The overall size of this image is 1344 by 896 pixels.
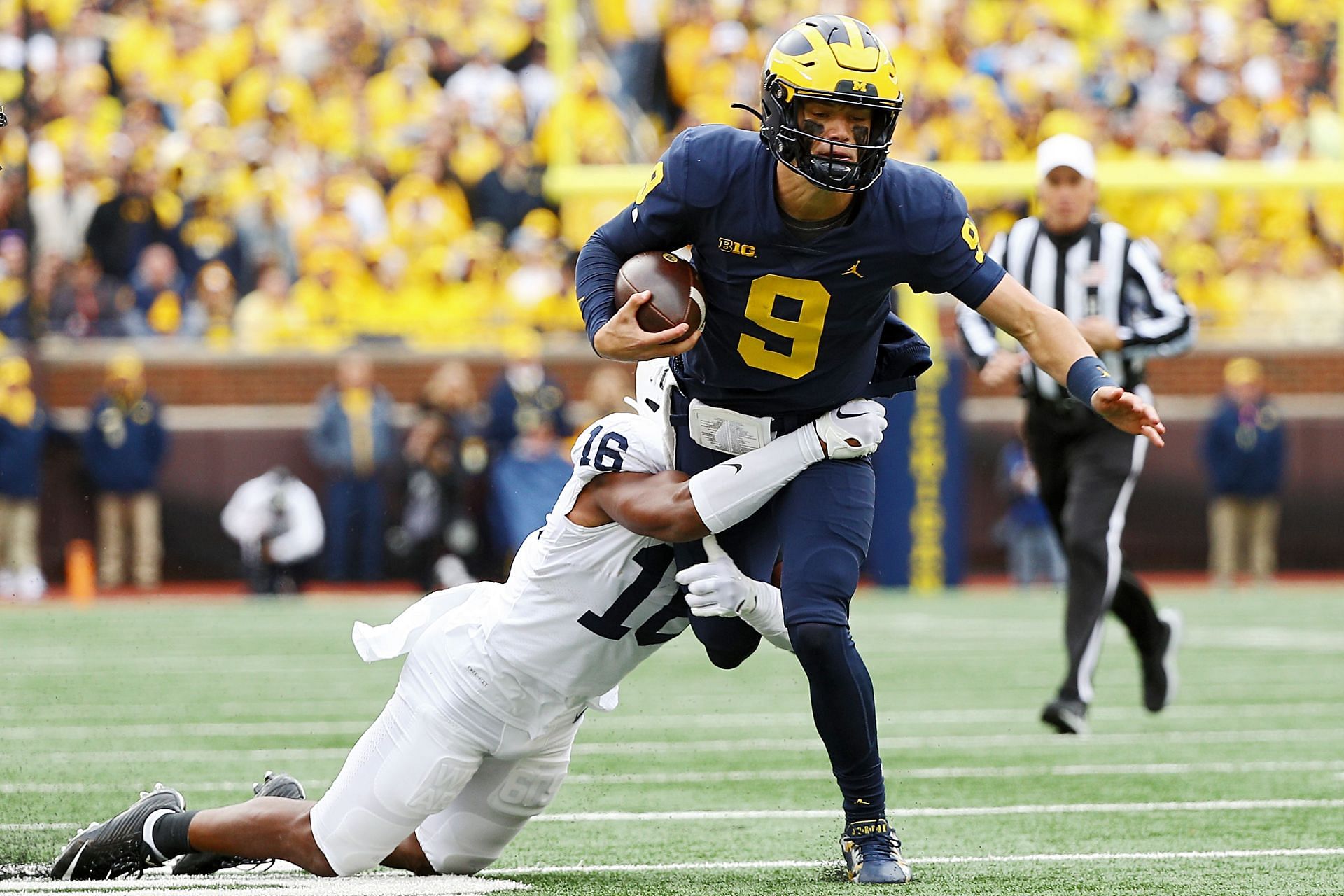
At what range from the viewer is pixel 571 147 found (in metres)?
11.9

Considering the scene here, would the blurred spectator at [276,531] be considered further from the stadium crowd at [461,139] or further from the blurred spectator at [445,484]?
the stadium crowd at [461,139]

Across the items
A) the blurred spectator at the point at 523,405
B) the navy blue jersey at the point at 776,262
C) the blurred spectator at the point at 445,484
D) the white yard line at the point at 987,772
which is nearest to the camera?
the navy blue jersey at the point at 776,262

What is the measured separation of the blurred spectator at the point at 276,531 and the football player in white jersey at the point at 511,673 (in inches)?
365

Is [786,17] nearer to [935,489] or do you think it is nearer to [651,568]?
[935,489]

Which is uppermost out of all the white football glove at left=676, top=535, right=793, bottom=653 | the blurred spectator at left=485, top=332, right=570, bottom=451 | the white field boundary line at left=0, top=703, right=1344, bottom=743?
the white football glove at left=676, top=535, right=793, bottom=653

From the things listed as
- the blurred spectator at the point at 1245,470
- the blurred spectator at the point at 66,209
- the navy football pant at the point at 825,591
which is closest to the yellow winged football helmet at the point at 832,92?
the navy football pant at the point at 825,591

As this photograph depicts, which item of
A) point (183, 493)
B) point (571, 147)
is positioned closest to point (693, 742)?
point (571, 147)

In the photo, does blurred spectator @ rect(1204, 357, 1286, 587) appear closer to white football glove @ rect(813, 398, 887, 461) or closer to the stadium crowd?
the stadium crowd

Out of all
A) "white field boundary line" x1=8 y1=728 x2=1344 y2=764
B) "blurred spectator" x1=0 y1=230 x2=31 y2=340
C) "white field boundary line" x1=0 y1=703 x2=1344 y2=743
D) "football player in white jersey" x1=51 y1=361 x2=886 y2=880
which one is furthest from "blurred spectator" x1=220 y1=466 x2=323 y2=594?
"football player in white jersey" x1=51 y1=361 x2=886 y2=880

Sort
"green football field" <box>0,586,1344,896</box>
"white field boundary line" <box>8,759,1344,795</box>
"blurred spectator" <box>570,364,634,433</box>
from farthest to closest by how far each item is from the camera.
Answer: "blurred spectator" <box>570,364,634,433</box>
"white field boundary line" <box>8,759,1344,795</box>
"green football field" <box>0,586,1344,896</box>

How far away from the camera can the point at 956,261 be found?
364 centimetres

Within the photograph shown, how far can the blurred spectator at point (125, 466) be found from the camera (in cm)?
1344

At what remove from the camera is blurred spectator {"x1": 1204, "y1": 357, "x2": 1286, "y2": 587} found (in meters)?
13.9

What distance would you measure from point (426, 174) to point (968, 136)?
3827 mm
